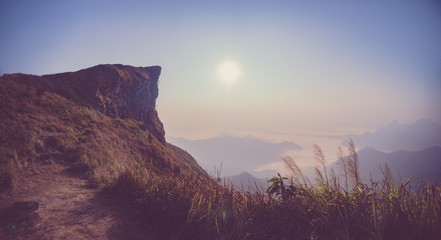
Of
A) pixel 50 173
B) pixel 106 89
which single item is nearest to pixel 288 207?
pixel 50 173

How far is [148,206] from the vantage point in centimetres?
408

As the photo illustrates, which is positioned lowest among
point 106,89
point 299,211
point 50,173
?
point 299,211

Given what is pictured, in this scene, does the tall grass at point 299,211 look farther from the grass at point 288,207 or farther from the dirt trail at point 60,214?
the dirt trail at point 60,214

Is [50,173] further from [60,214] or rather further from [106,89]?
[106,89]

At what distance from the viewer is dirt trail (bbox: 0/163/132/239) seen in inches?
130

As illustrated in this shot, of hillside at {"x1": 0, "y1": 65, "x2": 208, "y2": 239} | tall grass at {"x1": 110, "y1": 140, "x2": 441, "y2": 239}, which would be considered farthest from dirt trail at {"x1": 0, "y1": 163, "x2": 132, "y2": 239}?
tall grass at {"x1": 110, "y1": 140, "x2": 441, "y2": 239}

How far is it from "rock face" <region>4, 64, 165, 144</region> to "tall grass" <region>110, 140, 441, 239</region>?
21.9 meters

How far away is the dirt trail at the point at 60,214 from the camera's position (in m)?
3.31

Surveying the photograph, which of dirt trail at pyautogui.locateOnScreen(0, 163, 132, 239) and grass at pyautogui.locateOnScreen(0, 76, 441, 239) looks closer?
grass at pyautogui.locateOnScreen(0, 76, 441, 239)

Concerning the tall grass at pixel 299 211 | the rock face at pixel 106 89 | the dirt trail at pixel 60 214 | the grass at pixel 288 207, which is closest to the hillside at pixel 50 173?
the dirt trail at pixel 60 214

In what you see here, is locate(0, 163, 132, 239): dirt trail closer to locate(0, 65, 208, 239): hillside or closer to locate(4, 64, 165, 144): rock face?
locate(0, 65, 208, 239): hillside

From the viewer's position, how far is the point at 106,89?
4209 centimetres

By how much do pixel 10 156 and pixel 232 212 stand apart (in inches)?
313

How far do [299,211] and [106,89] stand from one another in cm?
4706
